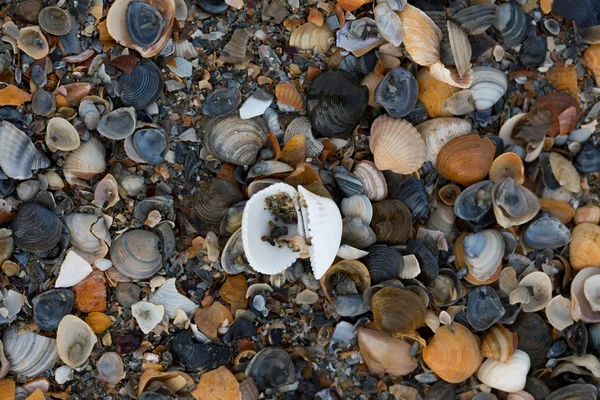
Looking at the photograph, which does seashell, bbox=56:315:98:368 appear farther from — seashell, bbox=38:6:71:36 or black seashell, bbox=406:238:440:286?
black seashell, bbox=406:238:440:286

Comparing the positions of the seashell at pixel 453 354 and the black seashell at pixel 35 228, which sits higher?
the black seashell at pixel 35 228

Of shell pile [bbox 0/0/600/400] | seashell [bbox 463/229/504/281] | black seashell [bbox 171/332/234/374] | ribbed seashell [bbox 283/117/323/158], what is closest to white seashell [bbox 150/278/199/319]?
shell pile [bbox 0/0/600/400]

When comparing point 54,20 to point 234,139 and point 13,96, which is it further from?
point 234,139

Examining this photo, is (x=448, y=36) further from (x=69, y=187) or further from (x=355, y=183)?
(x=69, y=187)

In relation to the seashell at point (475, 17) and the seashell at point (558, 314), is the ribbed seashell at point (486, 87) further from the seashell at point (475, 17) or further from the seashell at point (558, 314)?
the seashell at point (558, 314)

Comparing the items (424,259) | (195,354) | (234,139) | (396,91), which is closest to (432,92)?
(396,91)

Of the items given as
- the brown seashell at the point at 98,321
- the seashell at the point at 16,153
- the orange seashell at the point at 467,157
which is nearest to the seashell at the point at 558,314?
the orange seashell at the point at 467,157

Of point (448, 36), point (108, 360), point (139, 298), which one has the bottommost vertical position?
point (108, 360)

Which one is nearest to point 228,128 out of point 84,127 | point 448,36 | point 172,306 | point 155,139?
point 155,139
